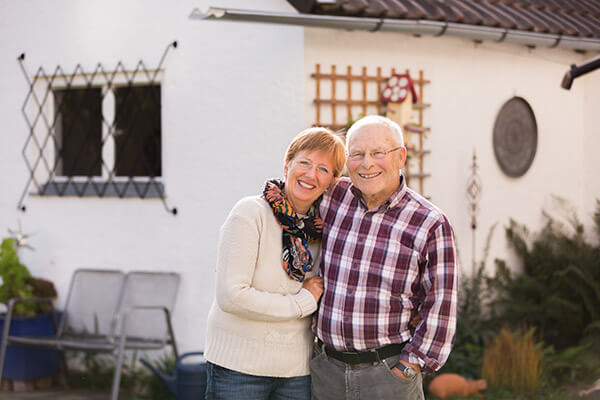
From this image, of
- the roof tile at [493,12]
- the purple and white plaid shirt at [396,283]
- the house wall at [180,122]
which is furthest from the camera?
the house wall at [180,122]

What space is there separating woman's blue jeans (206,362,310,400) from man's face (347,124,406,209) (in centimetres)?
76

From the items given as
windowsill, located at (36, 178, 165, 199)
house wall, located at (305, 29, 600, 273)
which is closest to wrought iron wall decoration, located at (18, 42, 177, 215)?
windowsill, located at (36, 178, 165, 199)

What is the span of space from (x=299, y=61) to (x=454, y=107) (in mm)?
1696

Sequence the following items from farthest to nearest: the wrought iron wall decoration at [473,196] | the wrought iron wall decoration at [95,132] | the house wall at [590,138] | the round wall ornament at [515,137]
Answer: the house wall at [590,138], the round wall ornament at [515,137], the wrought iron wall decoration at [473,196], the wrought iron wall decoration at [95,132]

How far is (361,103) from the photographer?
203 inches

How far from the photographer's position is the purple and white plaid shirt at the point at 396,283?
87.8 inches

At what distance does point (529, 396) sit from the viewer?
4.71 m

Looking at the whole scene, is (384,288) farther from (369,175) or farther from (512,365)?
(512,365)

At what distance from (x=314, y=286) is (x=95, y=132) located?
4.06 meters

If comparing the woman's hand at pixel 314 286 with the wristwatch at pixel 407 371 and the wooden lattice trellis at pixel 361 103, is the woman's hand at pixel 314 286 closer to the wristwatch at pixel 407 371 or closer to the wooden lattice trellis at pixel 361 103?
the wristwatch at pixel 407 371

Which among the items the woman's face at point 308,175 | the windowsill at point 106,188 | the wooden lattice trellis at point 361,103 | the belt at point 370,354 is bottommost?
the belt at point 370,354

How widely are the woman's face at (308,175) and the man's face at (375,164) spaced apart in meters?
0.10

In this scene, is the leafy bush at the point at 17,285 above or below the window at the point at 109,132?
below

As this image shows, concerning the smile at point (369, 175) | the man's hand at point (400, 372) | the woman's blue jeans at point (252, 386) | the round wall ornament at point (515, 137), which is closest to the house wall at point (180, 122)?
the round wall ornament at point (515, 137)
